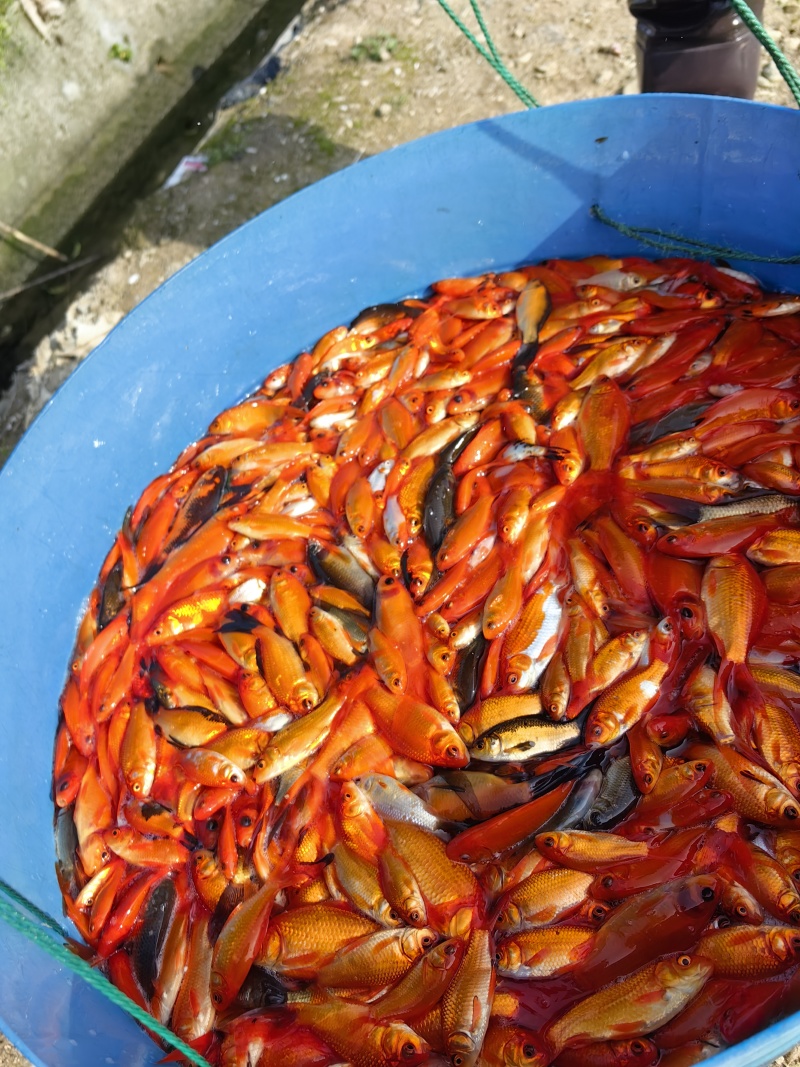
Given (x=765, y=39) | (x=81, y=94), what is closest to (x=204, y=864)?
(x=765, y=39)

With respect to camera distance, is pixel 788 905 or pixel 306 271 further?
pixel 306 271

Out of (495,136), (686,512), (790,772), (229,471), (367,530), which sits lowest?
(790,772)

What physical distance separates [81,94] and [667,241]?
171 inches

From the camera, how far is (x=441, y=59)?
17.0 feet

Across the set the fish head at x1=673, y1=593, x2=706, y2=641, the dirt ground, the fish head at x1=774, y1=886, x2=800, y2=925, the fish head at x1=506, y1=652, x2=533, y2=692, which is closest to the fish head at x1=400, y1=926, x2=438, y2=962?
the fish head at x1=506, y1=652, x2=533, y2=692

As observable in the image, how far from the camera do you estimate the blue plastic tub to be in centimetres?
293

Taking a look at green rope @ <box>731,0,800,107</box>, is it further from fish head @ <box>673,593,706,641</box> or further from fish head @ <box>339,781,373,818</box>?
fish head @ <box>339,781,373,818</box>

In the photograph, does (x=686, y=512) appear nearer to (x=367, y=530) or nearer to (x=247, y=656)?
(x=367, y=530)

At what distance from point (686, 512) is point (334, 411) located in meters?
1.41

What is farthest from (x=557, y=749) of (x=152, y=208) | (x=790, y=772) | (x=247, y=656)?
(x=152, y=208)

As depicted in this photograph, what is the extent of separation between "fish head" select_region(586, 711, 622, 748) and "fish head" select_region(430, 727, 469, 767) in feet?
1.14

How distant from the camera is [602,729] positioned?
234cm

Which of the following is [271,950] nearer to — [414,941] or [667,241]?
[414,941]

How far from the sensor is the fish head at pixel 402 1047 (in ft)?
6.61
